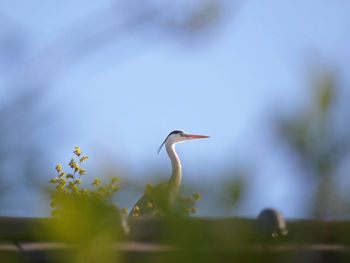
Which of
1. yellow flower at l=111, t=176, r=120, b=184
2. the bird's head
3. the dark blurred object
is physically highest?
the bird's head

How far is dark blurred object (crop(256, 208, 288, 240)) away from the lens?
1.23 meters

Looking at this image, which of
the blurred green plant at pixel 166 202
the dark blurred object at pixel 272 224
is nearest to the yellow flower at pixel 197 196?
the blurred green plant at pixel 166 202

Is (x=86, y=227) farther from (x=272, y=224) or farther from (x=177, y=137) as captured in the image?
(x=177, y=137)

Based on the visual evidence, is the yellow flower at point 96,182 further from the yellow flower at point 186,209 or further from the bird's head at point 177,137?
the bird's head at point 177,137

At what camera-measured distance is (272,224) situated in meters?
1.46

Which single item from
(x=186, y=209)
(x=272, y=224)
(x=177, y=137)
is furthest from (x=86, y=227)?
(x=177, y=137)

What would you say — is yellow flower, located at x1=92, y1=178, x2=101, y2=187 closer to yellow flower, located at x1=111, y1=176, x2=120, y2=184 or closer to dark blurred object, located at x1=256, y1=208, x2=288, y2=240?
yellow flower, located at x1=111, y1=176, x2=120, y2=184

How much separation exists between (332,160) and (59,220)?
474mm

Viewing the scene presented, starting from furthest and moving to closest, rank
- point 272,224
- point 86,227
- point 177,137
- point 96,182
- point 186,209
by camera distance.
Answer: point 177,137
point 272,224
point 96,182
point 186,209
point 86,227

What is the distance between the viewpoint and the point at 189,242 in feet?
3.20

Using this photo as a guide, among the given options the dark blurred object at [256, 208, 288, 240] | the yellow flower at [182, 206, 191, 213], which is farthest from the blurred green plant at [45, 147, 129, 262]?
the dark blurred object at [256, 208, 288, 240]

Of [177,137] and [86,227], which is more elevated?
[177,137]

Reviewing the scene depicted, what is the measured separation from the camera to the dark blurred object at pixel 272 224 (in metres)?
1.23

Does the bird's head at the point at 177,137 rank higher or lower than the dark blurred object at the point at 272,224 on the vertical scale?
higher
